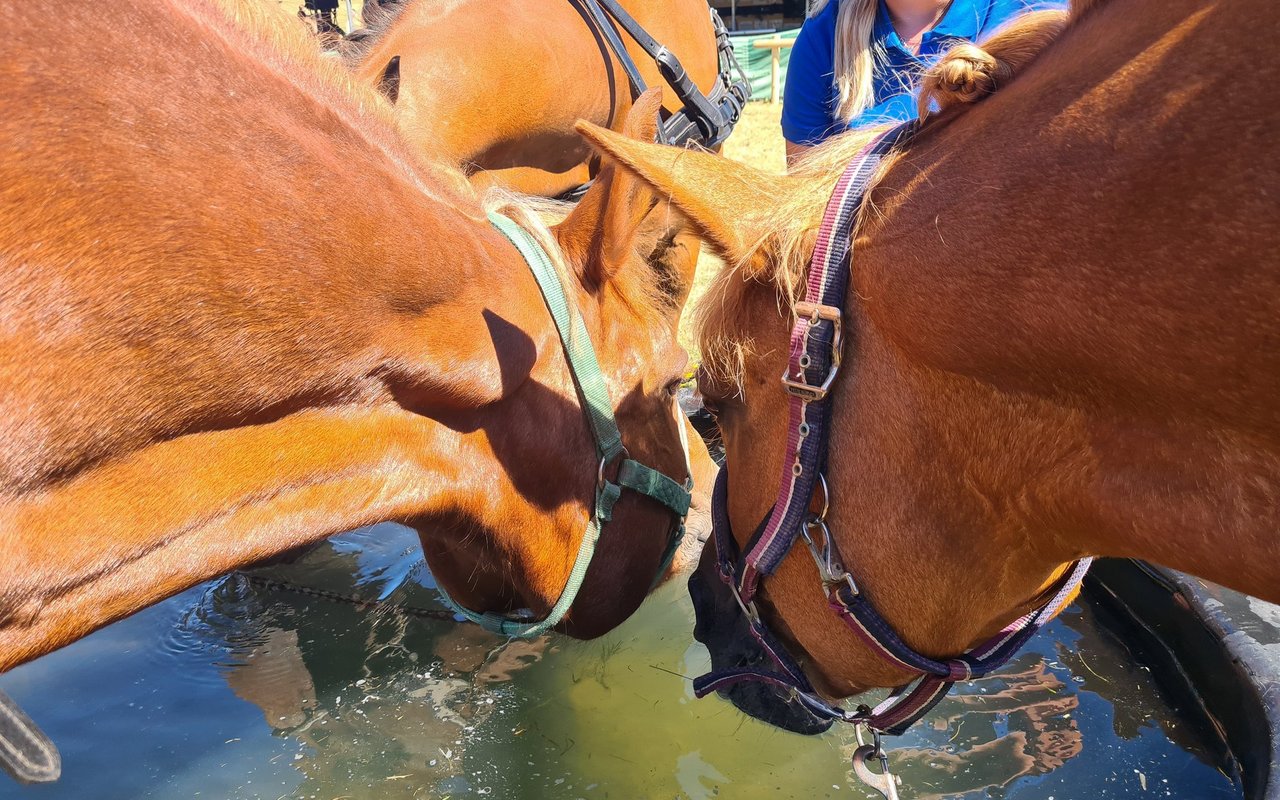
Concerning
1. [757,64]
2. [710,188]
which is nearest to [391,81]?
[710,188]

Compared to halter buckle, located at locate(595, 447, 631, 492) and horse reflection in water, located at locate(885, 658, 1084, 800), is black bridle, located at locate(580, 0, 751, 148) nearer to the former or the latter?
halter buckle, located at locate(595, 447, 631, 492)

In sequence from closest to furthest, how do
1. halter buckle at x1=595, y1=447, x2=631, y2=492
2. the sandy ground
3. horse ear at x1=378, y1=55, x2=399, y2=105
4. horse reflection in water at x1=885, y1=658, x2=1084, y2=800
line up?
halter buckle at x1=595, y1=447, x2=631, y2=492 → horse reflection in water at x1=885, y1=658, x2=1084, y2=800 → horse ear at x1=378, y1=55, x2=399, y2=105 → the sandy ground

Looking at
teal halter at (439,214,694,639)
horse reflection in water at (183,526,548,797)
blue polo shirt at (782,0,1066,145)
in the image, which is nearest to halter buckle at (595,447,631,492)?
teal halter at (439,214,694,639)

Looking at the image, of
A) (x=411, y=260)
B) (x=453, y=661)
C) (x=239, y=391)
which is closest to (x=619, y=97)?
(x=453, y=661)

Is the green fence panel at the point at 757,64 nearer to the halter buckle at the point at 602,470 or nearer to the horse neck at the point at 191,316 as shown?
the halter buckle at the point at 602,470

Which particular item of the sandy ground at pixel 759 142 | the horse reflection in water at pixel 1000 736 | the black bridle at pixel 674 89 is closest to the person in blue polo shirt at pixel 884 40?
the black bridle at pixel 674 89

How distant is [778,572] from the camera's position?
1.89 m

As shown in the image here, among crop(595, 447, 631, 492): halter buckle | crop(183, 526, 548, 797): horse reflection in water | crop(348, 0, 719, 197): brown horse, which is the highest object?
crop(348, 0, 719, 197): brown horse

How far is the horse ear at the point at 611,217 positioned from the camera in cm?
198

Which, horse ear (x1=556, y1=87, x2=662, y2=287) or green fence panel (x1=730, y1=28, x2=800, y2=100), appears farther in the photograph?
Answer: green fence panel (x1=730, y1=28, x2=800, y2=100)

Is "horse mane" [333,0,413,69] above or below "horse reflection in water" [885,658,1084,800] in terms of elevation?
above

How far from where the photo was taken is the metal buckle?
1.51 metres

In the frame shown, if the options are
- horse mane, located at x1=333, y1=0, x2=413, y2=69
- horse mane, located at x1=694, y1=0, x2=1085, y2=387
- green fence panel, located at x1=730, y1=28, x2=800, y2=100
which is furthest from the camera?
green fence panel, located at x1=730, y1=28, x2=800, y2=100

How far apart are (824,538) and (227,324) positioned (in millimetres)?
1108
